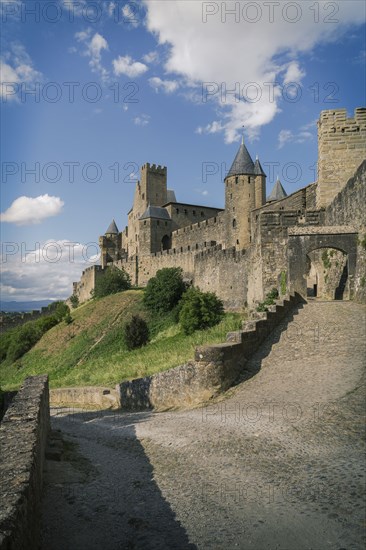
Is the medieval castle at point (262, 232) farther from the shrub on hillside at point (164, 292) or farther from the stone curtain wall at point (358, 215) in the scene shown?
the shrub on hillside at point (164, 292)

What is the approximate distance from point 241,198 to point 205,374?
3505 centimetres

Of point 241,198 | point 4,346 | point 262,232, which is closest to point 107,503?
point 262,232

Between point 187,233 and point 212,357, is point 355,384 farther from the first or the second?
point 187,233

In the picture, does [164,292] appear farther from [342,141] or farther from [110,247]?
[110,247]

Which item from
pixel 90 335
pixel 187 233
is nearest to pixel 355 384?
pixel 90 335

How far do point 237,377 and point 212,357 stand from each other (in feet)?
2.76

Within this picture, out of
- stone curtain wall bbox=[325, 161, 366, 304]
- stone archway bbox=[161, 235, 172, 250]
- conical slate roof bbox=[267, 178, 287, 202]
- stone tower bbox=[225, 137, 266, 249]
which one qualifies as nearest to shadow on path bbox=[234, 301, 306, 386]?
stone curtain wall bbox=[325, 161, 366, 304]

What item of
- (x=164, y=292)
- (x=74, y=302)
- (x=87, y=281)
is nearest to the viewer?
(x=164, y=292)

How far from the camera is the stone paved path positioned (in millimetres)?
4344

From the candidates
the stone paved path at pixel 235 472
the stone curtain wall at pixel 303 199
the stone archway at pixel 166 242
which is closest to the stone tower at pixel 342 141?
the stone curtain wall at pixel 303 199

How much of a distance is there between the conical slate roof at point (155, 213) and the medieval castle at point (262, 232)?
0.14 meters

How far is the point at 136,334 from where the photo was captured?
30.0 m

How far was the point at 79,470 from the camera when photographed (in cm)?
665

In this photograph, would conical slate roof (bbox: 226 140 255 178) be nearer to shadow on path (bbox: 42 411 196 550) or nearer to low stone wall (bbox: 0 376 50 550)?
shadow on path (bbox: 42 411 196 550)
